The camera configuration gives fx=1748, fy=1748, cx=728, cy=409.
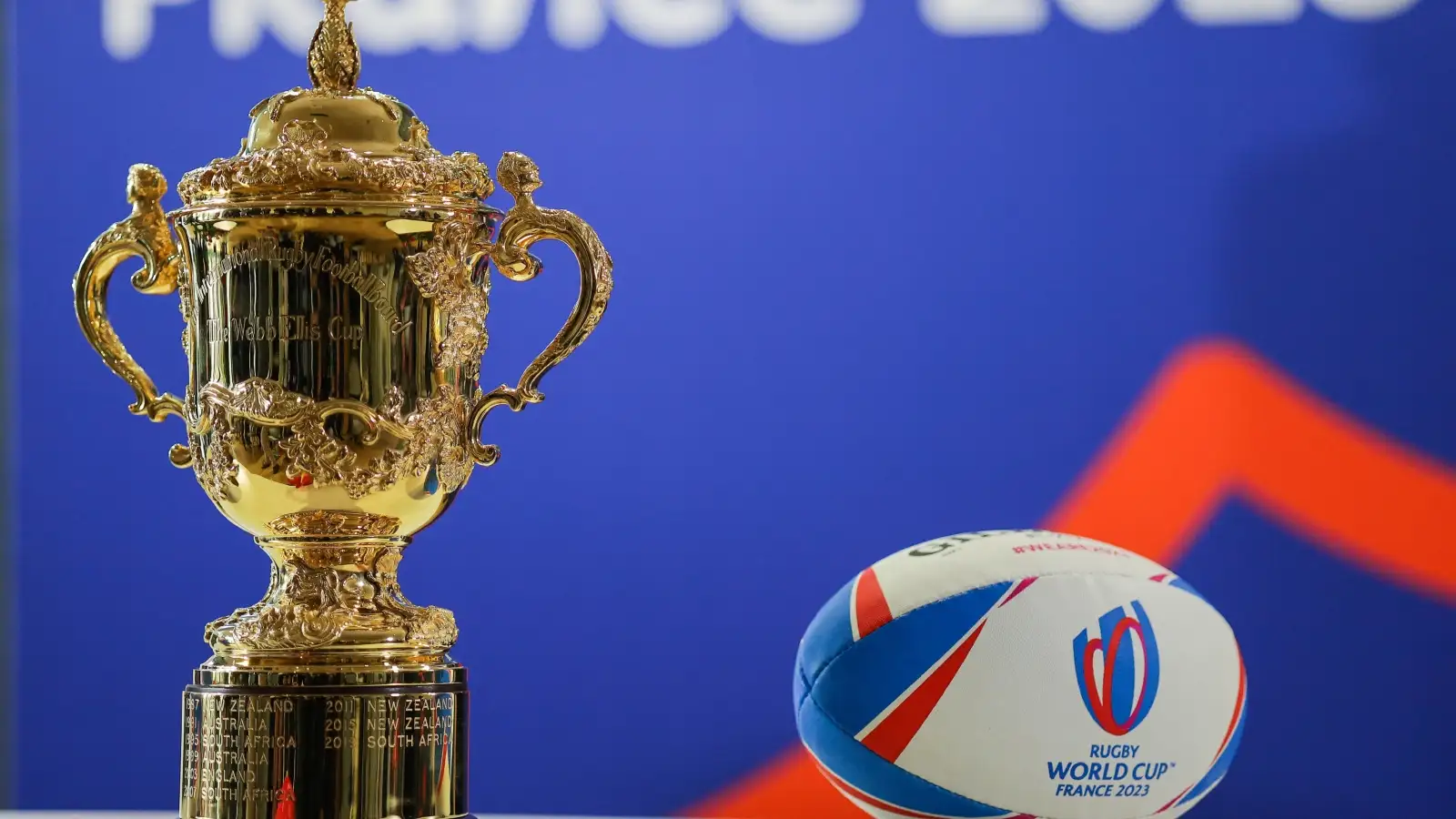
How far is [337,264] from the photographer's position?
A: 4.58 feet

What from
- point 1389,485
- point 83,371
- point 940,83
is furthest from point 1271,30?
point 83,371

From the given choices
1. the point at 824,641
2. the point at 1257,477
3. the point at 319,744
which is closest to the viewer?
the point at 319,744

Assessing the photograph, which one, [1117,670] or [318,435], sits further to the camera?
[1117,670]

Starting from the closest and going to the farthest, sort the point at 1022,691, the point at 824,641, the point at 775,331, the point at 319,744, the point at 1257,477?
the point at 319,744, the point at 1022,691, the point at 824,641, the point at 1257,477, the point at 775,331

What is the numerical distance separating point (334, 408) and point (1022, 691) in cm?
62

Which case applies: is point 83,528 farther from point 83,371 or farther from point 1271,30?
point 1271,30

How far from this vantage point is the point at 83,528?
3205mm

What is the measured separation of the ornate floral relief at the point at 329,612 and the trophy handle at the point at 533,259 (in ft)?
0.45

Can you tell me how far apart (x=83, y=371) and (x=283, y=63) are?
68cm

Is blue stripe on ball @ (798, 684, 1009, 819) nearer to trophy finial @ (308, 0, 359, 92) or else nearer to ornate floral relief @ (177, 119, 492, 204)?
ornate floral relief @ (177, 119, 492, 204)

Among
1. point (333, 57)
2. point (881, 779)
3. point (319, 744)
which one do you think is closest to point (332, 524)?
point (319, 744)

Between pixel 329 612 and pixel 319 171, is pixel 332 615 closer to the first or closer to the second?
pixel 329 612

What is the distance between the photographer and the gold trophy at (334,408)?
1.39 metres

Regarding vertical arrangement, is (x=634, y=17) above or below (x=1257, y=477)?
above
